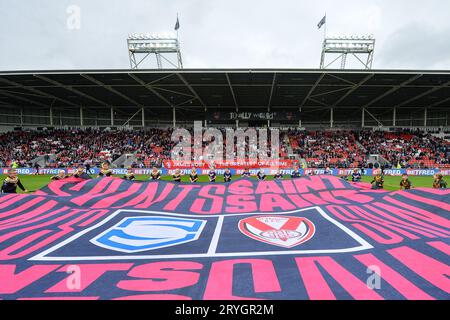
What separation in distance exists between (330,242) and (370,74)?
80.8 ft

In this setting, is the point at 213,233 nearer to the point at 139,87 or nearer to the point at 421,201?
the point at 421,201

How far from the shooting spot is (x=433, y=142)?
36000mm

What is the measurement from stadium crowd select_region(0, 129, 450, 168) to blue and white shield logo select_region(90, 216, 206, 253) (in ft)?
78.5

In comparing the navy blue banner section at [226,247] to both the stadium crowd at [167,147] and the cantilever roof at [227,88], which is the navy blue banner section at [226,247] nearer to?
the cantilever roof at [227,88]

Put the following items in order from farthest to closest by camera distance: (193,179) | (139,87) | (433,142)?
(433,142) → (139,87) → (193,179)

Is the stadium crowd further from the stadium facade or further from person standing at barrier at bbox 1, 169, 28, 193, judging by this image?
person standing at barrier at bbox 1, 169, 28, 193

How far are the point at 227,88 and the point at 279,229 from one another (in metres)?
26.5

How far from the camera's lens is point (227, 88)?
30250mm

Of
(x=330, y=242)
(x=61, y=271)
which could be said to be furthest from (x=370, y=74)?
(x=61, y=271)

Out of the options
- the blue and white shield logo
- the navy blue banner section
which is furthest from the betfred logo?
the blue and white shield logo

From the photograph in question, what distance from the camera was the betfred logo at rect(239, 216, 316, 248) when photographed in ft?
16.6

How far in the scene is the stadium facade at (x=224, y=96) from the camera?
25.3 meters

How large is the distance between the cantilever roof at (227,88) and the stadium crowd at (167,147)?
4538 millimetres

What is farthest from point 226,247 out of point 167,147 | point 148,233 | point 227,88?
point 167,147
